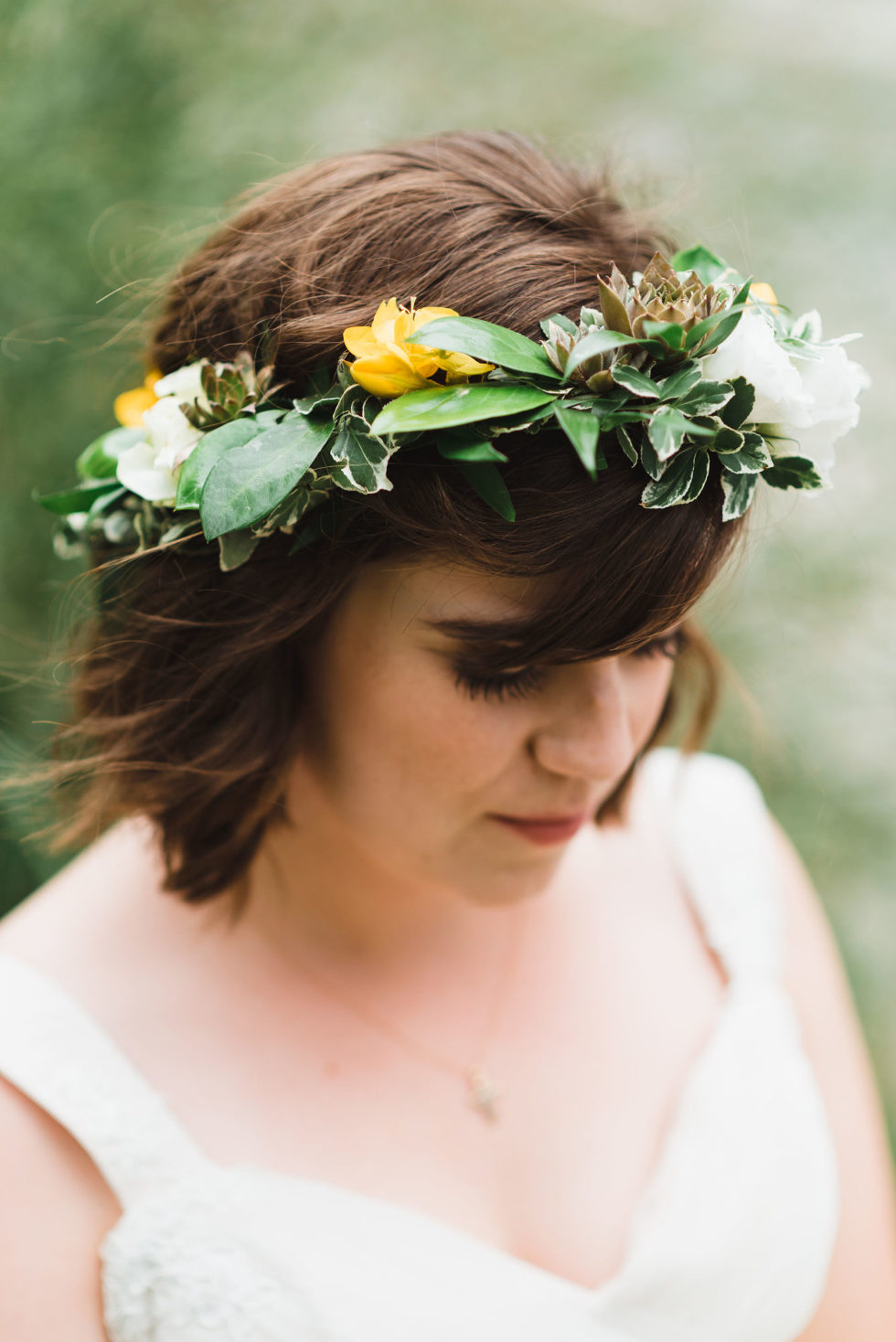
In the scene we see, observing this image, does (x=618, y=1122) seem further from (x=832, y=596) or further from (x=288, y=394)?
(x=832, y=596)

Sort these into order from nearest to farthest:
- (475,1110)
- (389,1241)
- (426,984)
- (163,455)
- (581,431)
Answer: (581,431), (163,455), (389,1241), (475,1110), (426,984)

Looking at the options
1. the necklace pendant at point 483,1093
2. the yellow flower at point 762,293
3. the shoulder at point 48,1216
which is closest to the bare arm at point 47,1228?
the shoulder at point 48,1216

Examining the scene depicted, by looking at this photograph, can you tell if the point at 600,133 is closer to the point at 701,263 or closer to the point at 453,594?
the point at 701,263

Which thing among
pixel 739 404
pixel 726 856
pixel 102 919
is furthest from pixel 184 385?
pixel 726 856

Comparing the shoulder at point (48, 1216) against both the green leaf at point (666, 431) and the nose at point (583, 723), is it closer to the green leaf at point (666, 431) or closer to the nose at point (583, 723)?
the nose at point (583, 723)

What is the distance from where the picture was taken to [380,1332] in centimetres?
103

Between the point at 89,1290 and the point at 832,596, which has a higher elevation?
the point at 89,1290

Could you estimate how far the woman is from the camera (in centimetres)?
87

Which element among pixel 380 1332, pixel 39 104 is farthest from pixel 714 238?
pixel 380 1332

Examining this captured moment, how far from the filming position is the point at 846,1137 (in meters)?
1.41

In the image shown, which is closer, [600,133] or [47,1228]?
[47,1228]

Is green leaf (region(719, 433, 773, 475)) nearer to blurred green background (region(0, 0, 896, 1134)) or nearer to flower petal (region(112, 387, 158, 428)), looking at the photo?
flower petal (region(112, 387, 158, 428))

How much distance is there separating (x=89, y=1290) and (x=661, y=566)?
0.93 m

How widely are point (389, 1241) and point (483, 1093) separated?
0.79ft
